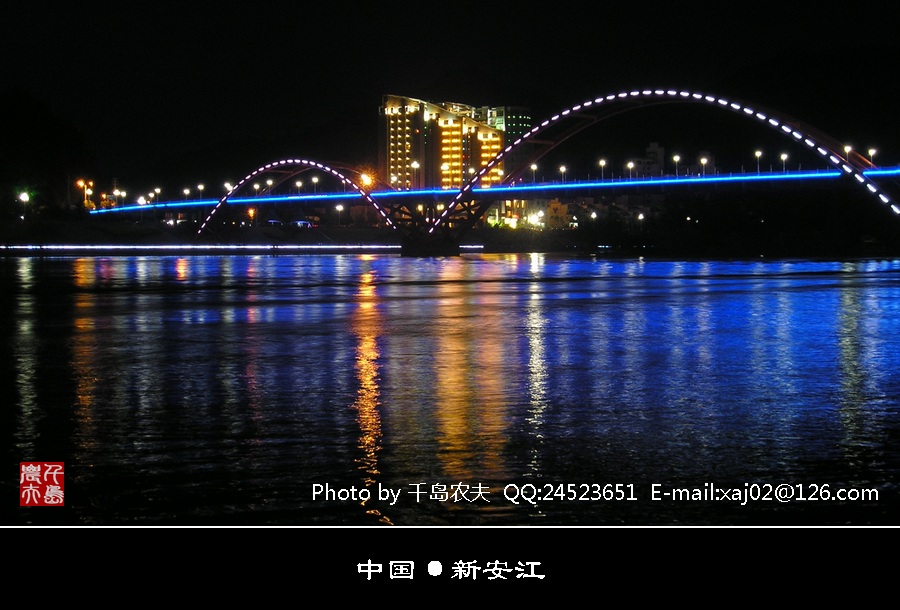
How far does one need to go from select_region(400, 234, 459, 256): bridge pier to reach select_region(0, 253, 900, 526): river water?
74.1 meters

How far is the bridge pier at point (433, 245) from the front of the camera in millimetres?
96750

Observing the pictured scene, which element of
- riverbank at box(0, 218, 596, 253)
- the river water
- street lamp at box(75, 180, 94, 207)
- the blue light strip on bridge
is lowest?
the river water

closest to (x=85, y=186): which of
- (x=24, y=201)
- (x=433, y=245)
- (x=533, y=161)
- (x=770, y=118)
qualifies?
(x=24, y=201)

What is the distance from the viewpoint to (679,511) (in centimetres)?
670

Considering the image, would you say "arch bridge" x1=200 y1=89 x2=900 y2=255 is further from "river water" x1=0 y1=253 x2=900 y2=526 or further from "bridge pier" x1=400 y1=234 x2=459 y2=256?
"river water" x1=0 y1=253 x2=900 y2=526

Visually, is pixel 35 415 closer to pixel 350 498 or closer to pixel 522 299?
pixel 350 498

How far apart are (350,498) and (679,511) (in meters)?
2.04

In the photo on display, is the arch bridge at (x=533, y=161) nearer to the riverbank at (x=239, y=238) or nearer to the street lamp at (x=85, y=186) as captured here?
the riverbank at (x=239, y=238)

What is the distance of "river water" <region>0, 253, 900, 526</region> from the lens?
22.7 feet

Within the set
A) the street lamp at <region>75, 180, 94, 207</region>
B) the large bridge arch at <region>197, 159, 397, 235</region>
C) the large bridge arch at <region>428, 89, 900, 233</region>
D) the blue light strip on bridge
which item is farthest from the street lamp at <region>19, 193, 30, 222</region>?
the large bridge arch at <region>428, 89, 900, 233</region>

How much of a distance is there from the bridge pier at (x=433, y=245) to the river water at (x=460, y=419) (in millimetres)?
74091

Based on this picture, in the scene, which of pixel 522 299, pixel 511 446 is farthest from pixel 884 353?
pixel 522 299

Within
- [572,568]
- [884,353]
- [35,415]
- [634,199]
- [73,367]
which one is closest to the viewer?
[572,568]

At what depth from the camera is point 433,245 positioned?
319ft
